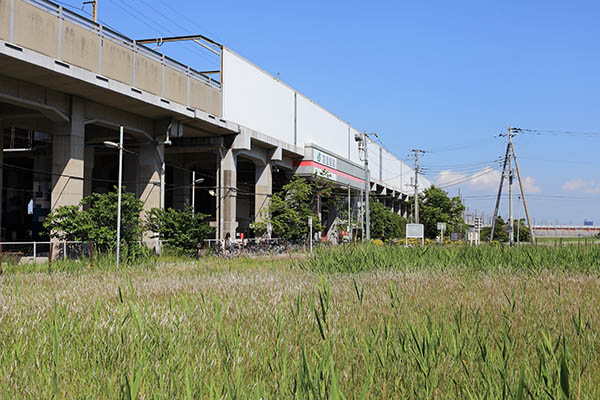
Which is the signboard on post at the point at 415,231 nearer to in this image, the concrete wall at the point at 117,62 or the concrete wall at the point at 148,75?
the concrete wall at the point at 148,75

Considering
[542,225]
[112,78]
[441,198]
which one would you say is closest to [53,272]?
[112,78]

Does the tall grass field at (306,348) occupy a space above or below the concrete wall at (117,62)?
Result: below

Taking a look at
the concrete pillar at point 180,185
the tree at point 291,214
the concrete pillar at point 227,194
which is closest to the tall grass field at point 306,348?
the concrete pillar at point 227,194

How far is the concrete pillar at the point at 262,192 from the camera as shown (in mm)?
44062

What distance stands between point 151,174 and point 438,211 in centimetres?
5695

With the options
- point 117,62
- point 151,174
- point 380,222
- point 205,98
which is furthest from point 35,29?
point 380,222

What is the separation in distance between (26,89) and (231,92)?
50.6 ft

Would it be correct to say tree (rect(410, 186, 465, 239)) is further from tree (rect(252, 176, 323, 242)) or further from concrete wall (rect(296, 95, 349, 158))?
tree (rect(252, 176, 323, 242))

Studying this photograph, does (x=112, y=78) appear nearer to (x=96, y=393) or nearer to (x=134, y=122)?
(x=134, y=122)

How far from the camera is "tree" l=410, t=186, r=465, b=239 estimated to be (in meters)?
82.2

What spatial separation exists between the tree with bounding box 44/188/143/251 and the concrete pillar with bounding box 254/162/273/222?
18.2m

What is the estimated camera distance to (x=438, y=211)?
8200cm

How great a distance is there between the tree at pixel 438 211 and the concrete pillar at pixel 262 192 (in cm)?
A: 4311

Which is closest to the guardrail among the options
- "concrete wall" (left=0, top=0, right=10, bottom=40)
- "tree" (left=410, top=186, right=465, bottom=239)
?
"concrete wall" (left=0, top=0, right=10, bottom=40)
